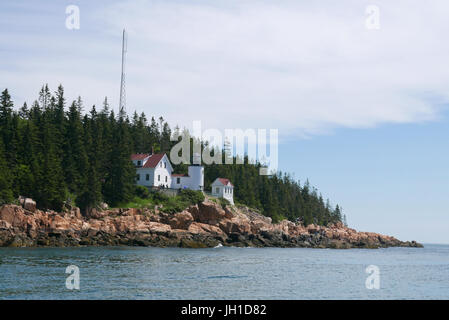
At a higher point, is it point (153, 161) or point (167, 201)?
point (153, 161)

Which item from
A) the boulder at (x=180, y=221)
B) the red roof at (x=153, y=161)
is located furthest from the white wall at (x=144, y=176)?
the boulder at (x=180, y=221)

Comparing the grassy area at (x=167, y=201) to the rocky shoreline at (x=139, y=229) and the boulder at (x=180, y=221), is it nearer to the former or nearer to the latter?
the rocky shoreline at (x=139, y=229)

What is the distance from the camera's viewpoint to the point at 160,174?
99.4 meters

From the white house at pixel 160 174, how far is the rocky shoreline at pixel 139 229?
994cm

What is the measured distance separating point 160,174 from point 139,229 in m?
25.4

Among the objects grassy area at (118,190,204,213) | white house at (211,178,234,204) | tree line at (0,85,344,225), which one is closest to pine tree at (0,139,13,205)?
tree line at (0,85,344,225)

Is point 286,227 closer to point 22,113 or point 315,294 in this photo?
point 22,113

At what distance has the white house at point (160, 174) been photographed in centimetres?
9775

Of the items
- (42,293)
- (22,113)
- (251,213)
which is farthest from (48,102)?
(42,293)

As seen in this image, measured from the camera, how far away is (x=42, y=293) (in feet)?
96.3

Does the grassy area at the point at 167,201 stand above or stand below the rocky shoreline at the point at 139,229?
above

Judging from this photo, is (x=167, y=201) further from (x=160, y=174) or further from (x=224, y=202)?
(x=224, y=202)

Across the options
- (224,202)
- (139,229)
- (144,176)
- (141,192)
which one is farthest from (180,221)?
(224,202)
